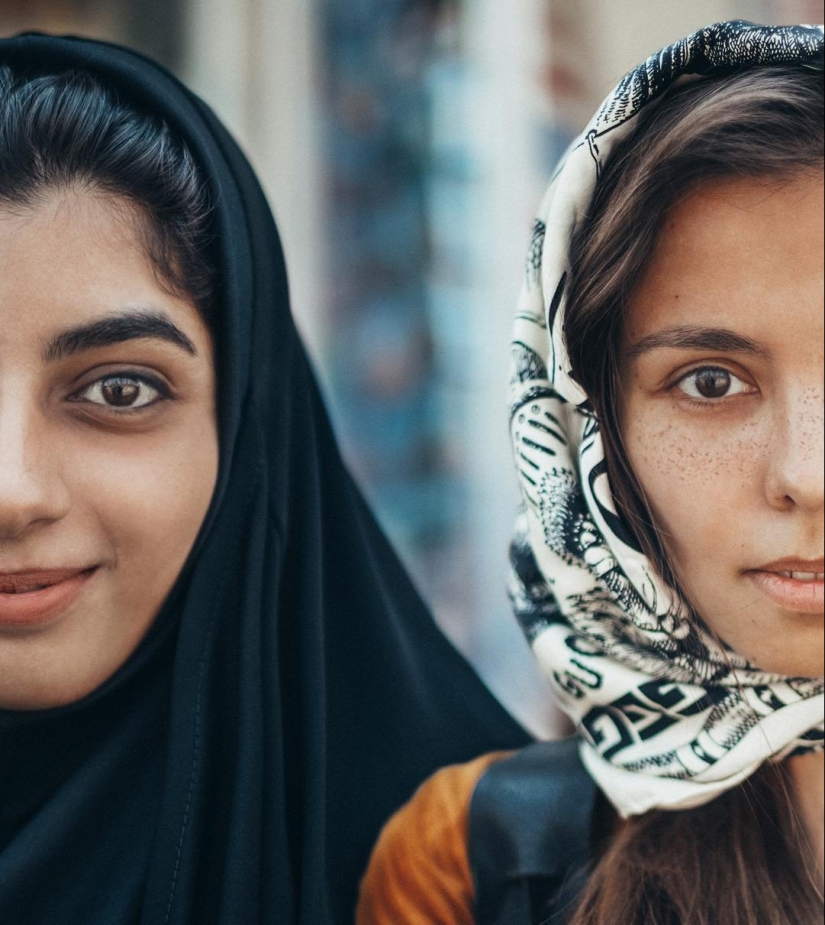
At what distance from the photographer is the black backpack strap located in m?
1.10

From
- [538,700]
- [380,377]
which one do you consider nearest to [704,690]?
[538,700]

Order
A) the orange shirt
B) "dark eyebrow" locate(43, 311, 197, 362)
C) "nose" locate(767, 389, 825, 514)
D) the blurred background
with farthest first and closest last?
the blurred background → the orange shirt → "dark eyebrow" locate(43, 311, 197, 362) → "nose" locate(767, 389, 825, 514)

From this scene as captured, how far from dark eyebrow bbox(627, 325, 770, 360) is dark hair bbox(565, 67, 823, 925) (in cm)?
5

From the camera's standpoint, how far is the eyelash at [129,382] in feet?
3.47

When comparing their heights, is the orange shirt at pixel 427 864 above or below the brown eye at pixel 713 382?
below

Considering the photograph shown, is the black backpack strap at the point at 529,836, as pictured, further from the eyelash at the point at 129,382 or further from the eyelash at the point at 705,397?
the eyelash at the point at 129,382

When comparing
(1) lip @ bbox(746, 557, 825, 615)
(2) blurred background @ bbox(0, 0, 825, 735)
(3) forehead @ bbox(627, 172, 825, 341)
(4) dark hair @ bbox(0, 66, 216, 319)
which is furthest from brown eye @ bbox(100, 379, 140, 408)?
(2) blurred background @ bbox(0, 0, 825, 735)

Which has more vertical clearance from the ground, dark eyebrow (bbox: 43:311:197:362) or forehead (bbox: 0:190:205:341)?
forehead (bbox: 0:190:205:341)

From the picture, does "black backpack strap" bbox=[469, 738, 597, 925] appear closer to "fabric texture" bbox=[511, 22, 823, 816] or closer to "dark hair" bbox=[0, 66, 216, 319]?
"fabric texture" bbox=[511, 22, 823, 816]

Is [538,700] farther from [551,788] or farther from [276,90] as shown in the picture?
[276,90]

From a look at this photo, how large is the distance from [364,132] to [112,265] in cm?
182

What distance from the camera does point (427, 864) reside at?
3.77 ft

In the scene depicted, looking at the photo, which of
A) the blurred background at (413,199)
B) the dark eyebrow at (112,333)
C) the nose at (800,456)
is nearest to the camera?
the nose at (800,456)

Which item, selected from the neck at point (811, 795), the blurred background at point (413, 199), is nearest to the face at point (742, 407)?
the neck at point (811, 795)
